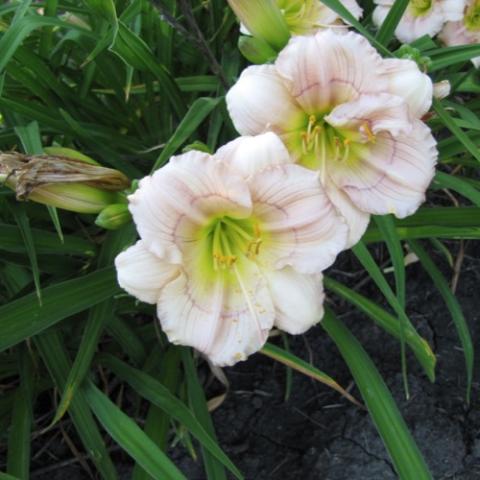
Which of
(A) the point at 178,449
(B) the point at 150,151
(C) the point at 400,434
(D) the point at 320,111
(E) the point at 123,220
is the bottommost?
(A) the point at 178,449

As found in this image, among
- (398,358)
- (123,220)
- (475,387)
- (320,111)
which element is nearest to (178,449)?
(398,358)

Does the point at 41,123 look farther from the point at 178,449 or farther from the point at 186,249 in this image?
the point at 178,449

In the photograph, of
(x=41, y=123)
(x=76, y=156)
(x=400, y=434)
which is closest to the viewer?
(x=76, y=156)

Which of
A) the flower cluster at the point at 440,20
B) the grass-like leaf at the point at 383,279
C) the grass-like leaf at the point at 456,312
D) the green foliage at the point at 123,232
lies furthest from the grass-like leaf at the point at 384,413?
Result: the flower cluster at the point at 440,20

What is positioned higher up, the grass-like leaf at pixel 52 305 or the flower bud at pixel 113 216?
the flower bud at pixel 113 216

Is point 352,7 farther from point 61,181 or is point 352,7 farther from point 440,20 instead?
point 61,181

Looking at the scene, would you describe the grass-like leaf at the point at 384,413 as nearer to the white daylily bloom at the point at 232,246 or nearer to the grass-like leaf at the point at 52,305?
the white daylily bloom at the point at 232,246
